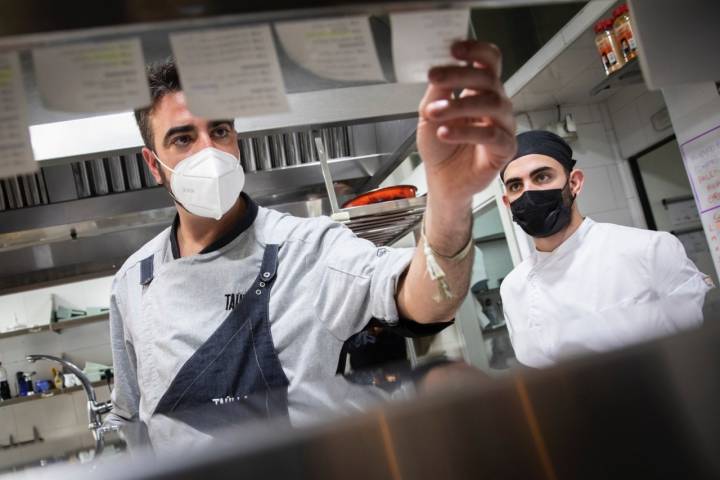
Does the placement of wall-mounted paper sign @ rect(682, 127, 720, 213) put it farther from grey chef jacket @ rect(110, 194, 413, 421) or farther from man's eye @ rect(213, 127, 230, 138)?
man's eye @ rect(213, 127, 230, 138)

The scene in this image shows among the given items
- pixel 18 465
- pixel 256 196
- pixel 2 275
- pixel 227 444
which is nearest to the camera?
pixel 227 444

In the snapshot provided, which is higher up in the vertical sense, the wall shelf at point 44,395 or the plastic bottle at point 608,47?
the plastic bottle at point 608,47

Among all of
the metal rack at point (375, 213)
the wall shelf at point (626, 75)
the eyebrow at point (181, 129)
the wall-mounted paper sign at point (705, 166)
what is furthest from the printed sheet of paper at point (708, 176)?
the eyebrow at point (181, 129)

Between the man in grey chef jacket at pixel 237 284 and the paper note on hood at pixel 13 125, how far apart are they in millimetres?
401

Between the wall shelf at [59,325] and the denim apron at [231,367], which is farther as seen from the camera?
the wall shelf at [59,325]

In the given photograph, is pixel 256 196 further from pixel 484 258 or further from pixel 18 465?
pixel 484 258

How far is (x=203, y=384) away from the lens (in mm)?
990

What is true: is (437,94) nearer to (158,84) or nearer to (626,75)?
(158,84)

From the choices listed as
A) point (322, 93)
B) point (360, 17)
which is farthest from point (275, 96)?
point (322, 93)

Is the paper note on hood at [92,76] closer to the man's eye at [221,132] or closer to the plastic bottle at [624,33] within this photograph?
the man's eye at [221,132]

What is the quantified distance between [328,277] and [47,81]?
2.19 feet

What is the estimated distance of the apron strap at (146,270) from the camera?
45.1 inches

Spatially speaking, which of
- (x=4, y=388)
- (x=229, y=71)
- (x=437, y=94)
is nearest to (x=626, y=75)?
(x=437, y=94)

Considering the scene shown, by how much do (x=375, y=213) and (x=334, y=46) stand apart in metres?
1.53
